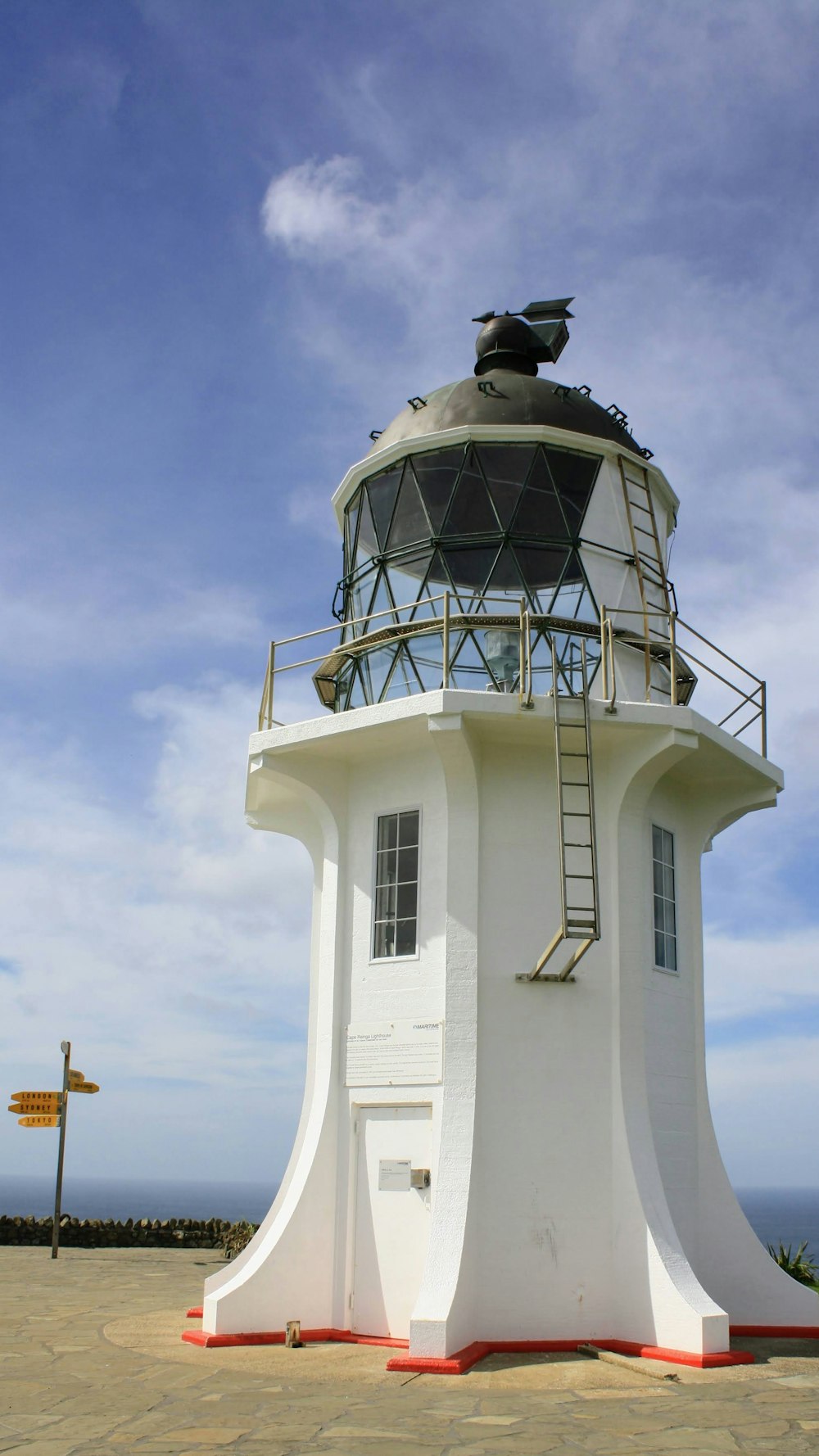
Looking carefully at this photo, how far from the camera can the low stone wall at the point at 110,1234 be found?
73.0 ft

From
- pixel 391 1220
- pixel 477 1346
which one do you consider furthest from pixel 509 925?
pixel 477 1346

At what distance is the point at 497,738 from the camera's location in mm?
13664

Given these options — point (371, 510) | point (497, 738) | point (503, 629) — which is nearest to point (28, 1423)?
point (497, 738)

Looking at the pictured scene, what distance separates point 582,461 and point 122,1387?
10.6 metres

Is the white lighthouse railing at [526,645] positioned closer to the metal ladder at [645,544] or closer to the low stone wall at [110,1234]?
the metal ladder at [645,544]

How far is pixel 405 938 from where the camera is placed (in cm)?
1366

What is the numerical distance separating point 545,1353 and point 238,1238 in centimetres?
969

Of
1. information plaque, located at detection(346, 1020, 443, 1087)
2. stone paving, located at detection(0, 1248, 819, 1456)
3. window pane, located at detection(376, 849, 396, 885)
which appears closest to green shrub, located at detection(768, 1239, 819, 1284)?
stone paving, located at detection(0, 1248, 819, 1456)

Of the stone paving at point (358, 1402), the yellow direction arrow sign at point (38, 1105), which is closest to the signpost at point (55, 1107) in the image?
the yellow direction arrow sign at point (38, 1105)

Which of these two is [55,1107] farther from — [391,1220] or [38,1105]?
[391,1220]

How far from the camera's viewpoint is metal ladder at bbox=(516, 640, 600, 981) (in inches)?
498

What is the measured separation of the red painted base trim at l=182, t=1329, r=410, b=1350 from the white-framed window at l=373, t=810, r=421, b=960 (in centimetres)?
379

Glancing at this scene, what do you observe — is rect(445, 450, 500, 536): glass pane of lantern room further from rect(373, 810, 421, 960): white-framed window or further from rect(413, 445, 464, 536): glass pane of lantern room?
rect(373, 810, 421, 960): white-framed window

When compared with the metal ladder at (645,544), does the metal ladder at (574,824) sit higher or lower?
lower
